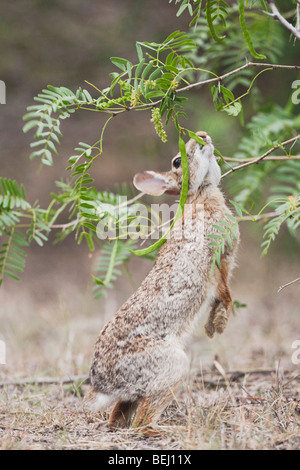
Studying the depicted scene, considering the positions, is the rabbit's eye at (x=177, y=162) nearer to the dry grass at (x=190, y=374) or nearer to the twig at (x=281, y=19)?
the twig at (x=281, y=19)

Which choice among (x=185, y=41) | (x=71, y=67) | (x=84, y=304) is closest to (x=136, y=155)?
(x=71, y=67)

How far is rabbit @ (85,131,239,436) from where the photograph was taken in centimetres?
294

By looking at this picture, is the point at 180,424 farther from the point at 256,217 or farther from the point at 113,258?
the point at 113,258

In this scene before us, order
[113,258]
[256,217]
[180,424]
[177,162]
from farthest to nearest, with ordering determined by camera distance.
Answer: [113,258], [177,162], [256,217], [180,424]

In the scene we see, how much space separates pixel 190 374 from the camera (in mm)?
3994

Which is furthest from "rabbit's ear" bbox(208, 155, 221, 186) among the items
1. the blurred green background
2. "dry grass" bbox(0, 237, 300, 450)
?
the blurred green background

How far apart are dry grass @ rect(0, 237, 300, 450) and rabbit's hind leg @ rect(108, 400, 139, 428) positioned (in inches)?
2.5

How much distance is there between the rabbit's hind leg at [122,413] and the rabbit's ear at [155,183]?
4.43 feet

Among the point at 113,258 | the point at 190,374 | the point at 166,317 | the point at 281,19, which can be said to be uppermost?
the point at 281,19

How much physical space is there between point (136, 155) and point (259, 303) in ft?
11.4

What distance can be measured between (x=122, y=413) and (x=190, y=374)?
946mm

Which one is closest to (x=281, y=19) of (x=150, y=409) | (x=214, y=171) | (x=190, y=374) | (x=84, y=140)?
(x=214, y=171)
